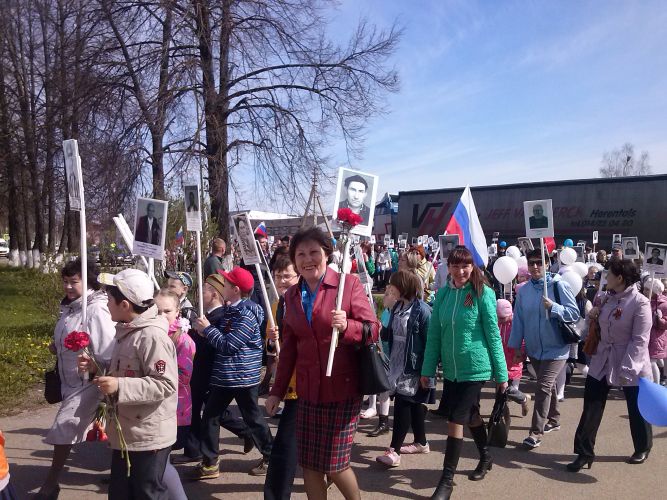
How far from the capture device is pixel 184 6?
12945mm

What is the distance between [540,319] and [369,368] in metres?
2.83

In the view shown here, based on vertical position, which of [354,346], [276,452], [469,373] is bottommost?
[276,452]

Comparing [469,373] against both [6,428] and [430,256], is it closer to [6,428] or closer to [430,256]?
[6,428]

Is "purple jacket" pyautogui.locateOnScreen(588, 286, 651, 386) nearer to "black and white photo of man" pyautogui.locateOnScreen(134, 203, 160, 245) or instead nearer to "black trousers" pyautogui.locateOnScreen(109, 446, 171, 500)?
"black trousers" pyautogui.locateOnScreen(109, 446, 171, 500)

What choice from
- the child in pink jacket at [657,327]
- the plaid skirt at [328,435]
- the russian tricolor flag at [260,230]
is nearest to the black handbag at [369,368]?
the plaid skirt at [328,435]

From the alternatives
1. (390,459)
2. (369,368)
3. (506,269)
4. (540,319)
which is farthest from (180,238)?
(369,368)

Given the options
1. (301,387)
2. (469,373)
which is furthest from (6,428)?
(469,373)

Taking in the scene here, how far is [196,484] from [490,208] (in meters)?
28.9

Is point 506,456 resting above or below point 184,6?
below

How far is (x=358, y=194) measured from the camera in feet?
14.1

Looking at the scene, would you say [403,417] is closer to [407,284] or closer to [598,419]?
[407,284]

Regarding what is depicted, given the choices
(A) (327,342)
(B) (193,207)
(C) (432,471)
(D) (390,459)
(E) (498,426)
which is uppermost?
(B) (193,207)

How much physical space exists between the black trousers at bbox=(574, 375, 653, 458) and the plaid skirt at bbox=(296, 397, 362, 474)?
8.54 feet

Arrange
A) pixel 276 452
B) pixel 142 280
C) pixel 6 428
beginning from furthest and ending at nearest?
pixel 6 428, pixel 276 452, pixel 142 280
